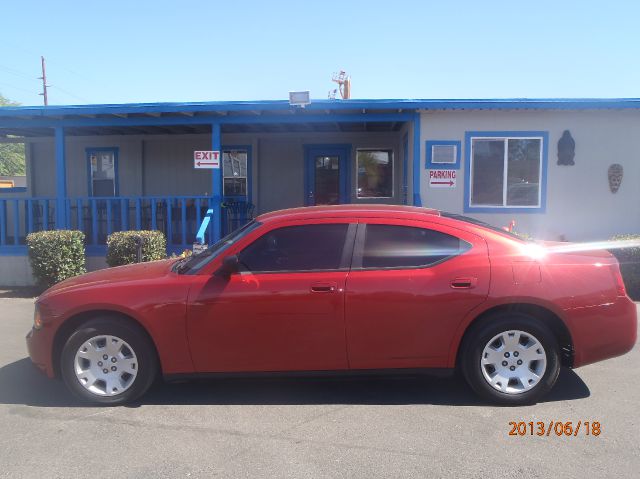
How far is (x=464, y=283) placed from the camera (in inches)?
166

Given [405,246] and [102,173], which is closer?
[405,246]

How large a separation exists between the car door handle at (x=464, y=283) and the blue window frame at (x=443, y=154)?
615 centimetres

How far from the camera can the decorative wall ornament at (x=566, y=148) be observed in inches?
389

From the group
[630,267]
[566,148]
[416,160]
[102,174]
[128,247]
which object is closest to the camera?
[630,267]

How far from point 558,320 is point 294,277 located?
210 cm

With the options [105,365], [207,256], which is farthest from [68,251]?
[207,256]

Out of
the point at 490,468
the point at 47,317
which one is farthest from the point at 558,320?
the point at 47,317

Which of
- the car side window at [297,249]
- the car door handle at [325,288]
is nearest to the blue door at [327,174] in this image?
the car side window at [297,249]

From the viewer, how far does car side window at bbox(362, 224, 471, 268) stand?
434 cm

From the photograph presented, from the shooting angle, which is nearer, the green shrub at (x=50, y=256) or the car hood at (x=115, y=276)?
the car hood at (x=115, y=276)

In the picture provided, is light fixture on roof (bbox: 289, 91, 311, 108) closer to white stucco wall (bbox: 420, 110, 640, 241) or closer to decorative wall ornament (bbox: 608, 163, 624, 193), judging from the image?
white stucco wall (bbox: 420, 110, 640, 241)

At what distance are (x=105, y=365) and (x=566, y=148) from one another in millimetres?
8690

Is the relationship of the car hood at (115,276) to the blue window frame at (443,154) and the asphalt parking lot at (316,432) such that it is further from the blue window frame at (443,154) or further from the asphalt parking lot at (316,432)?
the blue window frame at (443,154)

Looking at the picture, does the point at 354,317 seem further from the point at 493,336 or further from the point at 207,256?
the point at 207,256
